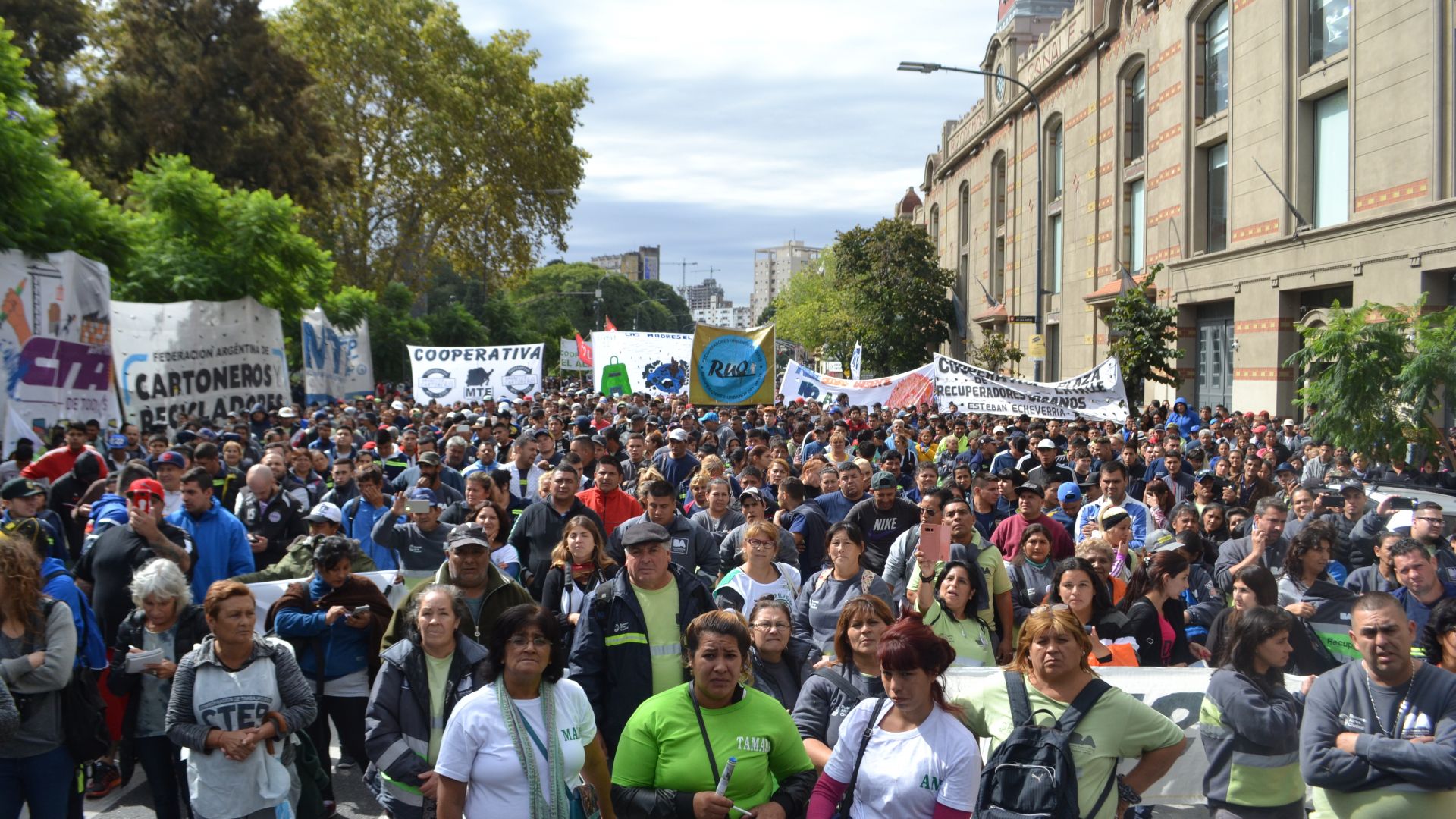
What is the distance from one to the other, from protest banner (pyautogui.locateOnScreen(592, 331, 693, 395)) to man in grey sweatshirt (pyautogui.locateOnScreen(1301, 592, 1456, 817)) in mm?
20868

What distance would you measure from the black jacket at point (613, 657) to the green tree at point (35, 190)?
11.3 metres

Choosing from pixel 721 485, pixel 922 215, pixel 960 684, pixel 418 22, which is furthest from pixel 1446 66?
pixel 922 215

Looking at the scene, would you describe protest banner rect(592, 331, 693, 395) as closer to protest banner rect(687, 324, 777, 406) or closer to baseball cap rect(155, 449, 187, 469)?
protest banner rect(687, 324, 777, 406)

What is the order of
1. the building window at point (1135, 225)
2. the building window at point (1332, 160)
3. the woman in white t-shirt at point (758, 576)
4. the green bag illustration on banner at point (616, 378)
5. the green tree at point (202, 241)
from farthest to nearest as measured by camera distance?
the building window at point (1135, 225)
the green bag illustration on banner at point (616, 378)
the building window at point (1332, 160)
the green tree at point (202, 241)
the woman in white t-shirt at point (758, 576)

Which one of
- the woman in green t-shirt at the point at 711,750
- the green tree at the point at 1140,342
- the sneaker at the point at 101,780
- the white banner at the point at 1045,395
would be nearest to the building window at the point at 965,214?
the green tree at the point at 1140,342

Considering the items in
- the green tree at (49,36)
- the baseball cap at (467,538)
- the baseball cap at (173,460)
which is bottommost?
the baseball cap at (467,538)

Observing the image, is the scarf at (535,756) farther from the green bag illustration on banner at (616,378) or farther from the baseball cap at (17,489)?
the green bag illustration on banner at (616,378)

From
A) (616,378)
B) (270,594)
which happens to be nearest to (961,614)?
(270,594)

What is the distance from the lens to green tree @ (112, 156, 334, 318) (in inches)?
782

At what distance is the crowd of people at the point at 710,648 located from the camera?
3.99 metres

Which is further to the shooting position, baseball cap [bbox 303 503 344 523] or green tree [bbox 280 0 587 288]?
green tree [bbox 280 0 587 288]

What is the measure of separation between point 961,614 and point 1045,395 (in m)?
13.0

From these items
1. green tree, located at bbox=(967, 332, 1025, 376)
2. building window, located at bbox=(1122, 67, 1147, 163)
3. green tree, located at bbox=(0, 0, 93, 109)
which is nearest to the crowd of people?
green tree, located at bbox=(0, 0, 93, 109)

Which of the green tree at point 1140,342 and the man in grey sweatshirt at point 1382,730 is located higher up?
the green tree at point 1140,342
